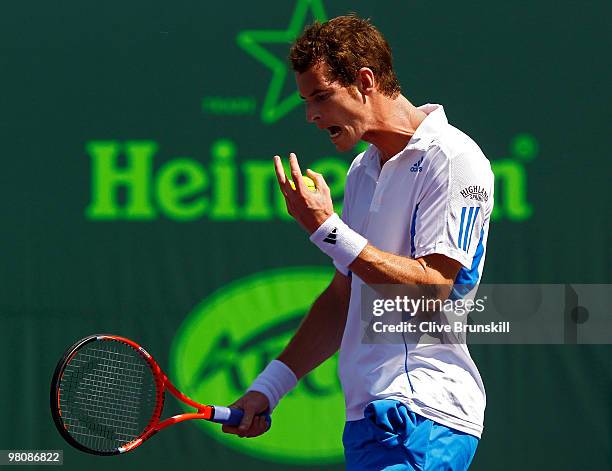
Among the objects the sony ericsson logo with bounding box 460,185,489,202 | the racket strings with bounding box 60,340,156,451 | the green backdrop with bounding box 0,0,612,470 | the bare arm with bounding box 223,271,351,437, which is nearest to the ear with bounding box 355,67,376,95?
the sony ericsson logo with bounding box 460,185,489,202

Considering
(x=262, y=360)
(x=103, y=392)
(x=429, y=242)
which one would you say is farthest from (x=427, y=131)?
(x=262, y=360)

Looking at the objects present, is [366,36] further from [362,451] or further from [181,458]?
[181,458]

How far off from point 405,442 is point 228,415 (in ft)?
1.65

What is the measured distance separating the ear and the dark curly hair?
0.01m

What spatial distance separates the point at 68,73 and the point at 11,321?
110cm

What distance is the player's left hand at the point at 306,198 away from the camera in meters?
2.82

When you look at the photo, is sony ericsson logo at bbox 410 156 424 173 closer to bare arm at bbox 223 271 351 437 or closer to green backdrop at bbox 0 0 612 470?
bare arm at bbox 223 271 351 437

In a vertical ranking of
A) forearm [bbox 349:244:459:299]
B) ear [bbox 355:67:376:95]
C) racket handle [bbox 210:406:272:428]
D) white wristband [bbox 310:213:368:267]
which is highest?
ear [bbox 355:67:376:95]

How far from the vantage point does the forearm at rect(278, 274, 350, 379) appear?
128 inches

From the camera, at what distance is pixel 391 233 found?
2.96 m

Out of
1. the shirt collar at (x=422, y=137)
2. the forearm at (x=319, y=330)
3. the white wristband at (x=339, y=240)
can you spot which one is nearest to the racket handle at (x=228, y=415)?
the forearm at (x=319, y=330)

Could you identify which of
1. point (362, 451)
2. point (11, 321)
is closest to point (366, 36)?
point (362, 451)

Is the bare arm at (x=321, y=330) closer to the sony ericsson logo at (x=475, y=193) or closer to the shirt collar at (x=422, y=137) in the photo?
the shirt collar at (x=422, y=137)

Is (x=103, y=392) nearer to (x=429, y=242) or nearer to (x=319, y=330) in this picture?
(x=319, y=330)
